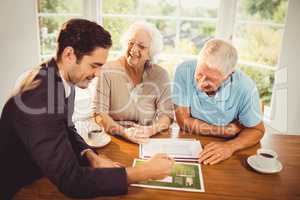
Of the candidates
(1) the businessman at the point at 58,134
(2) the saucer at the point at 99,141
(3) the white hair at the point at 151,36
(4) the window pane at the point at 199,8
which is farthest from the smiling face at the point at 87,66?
(4) the window pane at the point at 199,8

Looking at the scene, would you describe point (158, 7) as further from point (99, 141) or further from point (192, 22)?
point (99, 141)

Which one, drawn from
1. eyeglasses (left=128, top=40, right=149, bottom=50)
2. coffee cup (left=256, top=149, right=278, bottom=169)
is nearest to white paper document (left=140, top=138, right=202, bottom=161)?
coffee cup (left=256, top=149, right=278, bottom=169)

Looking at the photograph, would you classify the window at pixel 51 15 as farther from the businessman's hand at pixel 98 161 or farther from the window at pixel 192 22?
the businessman's hand at pixel 98 161

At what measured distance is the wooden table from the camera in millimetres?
1018

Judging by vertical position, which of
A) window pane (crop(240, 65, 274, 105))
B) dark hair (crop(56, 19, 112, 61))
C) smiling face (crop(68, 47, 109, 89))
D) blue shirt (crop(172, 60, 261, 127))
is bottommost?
window pane (crop(240, 65, 274, 105))

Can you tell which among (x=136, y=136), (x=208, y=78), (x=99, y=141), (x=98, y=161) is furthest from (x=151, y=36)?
(x=98, y=161)

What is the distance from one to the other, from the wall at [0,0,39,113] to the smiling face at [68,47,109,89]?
5.72ft

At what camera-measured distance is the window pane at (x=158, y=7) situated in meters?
3.09

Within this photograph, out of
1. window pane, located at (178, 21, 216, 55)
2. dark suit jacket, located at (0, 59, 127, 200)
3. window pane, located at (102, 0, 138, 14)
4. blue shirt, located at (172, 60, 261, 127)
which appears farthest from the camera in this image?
window pane, located at (178, 21, 216, 55)

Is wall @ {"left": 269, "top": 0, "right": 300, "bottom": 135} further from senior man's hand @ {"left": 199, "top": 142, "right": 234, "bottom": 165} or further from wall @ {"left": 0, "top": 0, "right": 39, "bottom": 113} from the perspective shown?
wall @ {"left": 0, "top": 0, "right": 39, "bottom": 113}

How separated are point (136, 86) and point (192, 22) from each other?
1.61 meters

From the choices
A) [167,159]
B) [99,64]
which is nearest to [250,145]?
[167,159]

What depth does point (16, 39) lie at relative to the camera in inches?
103

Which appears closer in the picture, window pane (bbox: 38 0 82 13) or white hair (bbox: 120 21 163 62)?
white hair (bbox: 120 21 163 62)
